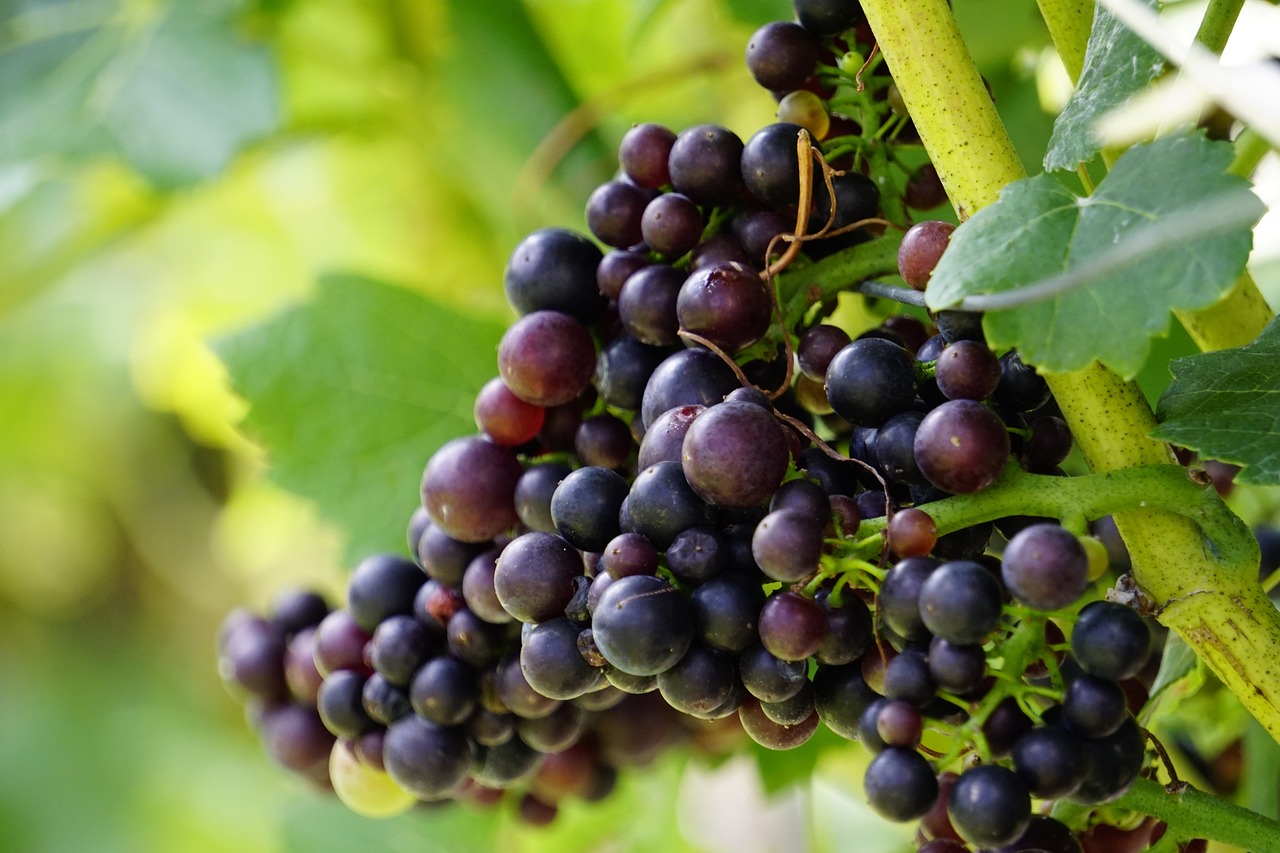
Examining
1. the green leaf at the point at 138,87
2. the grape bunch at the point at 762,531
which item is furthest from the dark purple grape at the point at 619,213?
the green leaf at the point at 138,87

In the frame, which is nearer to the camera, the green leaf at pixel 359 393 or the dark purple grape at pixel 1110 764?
the dark purple grape at pixel 1110 764

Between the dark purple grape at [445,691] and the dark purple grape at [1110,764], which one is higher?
the dark purple grape at [445,691]

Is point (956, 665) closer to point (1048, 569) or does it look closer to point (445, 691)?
point (1048, 569)

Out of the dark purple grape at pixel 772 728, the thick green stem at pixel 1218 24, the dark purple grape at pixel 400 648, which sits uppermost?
the thick green stem at pixel 1218 24

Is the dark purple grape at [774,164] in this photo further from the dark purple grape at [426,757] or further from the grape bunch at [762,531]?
the dark purple grape at [426,757]

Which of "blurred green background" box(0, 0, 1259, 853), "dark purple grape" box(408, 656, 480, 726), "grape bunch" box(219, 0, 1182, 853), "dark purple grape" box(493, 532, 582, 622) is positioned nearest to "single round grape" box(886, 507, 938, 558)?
"grape bunch" box(219, 0, 1182, 853)

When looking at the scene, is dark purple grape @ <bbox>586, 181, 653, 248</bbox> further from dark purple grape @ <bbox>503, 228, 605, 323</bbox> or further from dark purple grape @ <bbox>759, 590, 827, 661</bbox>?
dark purple grape @ <bbox>759, 590, 827, 661</bbox>

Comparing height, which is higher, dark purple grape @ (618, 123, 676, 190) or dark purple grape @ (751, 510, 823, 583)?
dark purple grape @ (618, 123, 676, 190)

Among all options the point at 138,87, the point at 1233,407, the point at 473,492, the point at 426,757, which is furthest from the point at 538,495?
the point at 138,87
